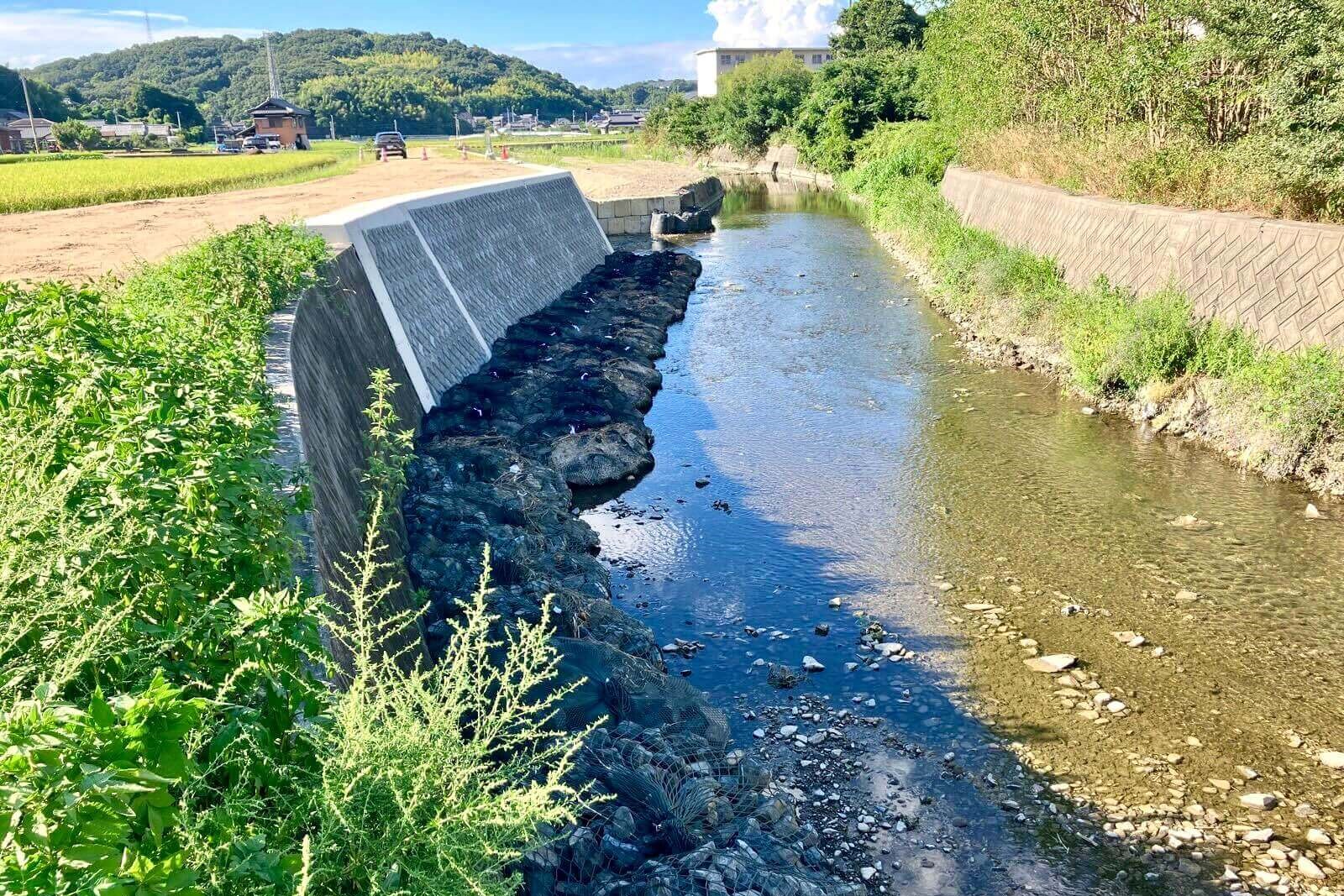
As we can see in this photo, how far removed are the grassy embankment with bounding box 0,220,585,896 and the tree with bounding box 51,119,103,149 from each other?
64198 mm

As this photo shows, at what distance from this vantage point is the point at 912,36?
208 feet

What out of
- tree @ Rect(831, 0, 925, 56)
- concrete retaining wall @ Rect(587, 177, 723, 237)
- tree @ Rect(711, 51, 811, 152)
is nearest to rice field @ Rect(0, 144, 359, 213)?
concrete retaining wall @ Rect(587, 177, 723, 237)

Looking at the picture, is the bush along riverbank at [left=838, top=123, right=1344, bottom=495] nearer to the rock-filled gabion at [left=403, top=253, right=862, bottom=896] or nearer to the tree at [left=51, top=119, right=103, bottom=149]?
the rock-filled gabion at [left=403, top=253, right=862, bottom=896]

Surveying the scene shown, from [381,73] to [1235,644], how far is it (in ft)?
468

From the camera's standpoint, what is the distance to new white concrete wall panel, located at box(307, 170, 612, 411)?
12.7m

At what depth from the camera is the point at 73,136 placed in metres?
56.9

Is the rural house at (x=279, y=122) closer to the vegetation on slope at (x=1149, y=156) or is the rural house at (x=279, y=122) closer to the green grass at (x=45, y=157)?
the green grass at (x=45, y=157)

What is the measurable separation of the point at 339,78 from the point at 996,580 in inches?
5090

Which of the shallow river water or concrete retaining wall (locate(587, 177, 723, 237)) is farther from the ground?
concrete retaining wall (locate(587, 177, 723, 237))

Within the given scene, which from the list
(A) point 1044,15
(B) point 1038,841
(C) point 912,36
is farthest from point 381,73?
(B) point 1038,841

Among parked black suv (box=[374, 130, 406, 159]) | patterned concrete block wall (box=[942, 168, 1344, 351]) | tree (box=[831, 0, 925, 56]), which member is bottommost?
patterned concrete block wall (box=[942, 168, 1344, 351])

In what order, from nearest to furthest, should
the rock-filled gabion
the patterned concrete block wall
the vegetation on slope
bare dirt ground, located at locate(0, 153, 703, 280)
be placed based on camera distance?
the rock-filled gabion → the patterned concrete block wall → the vegetation on slope → bare dirt ground, located at locate(0, 153, 703, 280)

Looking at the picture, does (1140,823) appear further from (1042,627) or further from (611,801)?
(611,801)

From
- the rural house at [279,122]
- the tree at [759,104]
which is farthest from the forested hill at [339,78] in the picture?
the tree at [759,104]
